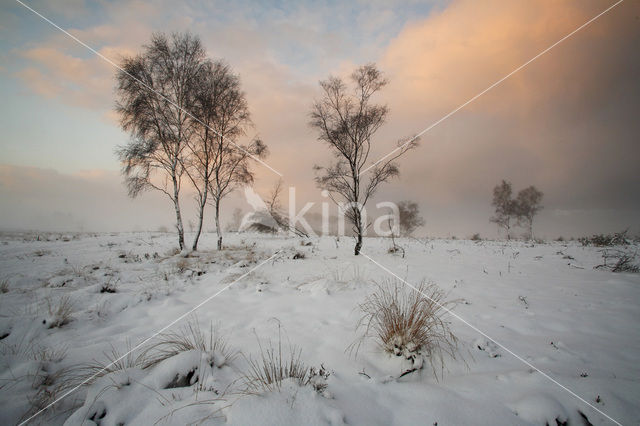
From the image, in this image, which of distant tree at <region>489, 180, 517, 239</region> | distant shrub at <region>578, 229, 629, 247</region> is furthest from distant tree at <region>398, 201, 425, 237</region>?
distant shrub at <region>578, 229, 629, 247</region>

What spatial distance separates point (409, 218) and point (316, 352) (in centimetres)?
4932

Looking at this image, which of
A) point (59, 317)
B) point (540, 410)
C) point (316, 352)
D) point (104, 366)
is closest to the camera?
point (540, 410)

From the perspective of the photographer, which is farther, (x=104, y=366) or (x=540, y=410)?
(x=104, y=366)

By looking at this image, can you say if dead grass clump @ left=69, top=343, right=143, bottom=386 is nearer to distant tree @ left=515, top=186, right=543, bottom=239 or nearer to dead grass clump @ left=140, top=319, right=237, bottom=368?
dead grass clump @ left=140, top=319, right=237, bottom=368

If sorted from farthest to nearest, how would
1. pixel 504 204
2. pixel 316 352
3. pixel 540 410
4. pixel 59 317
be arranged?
pixel 504 204
pixel 59 317
pixel 316 352
pixel 540 410

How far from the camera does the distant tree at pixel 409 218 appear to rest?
4866 cm

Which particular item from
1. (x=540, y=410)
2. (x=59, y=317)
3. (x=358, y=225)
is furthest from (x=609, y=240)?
(x=59, y=317)

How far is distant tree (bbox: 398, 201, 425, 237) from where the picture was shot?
48.7 metres

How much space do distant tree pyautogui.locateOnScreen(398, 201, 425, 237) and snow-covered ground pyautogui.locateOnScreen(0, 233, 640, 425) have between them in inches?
1666

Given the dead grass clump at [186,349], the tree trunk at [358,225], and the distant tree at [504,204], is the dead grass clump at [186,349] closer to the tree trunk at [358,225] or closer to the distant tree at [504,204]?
the tree trunk at [358,225]

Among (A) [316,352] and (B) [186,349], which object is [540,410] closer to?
(A) [316,352]

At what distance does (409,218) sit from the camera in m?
48.8

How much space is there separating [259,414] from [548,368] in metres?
3.20

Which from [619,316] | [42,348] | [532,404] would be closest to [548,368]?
[532,404]
